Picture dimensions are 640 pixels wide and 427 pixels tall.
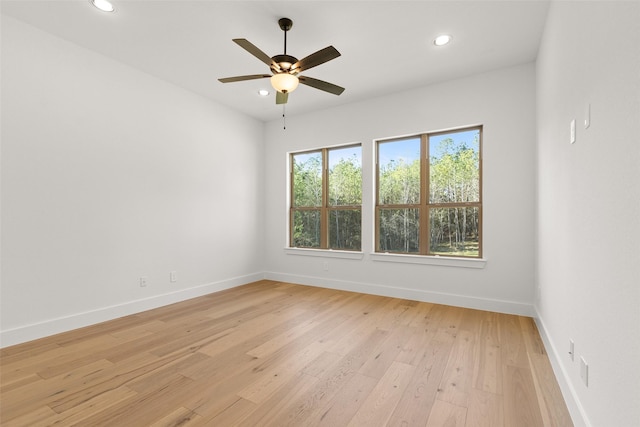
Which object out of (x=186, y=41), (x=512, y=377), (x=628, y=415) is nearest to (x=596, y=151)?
(x=628, y=415)

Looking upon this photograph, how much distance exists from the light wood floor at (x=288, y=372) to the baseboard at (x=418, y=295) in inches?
7.2

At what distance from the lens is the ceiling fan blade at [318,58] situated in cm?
230

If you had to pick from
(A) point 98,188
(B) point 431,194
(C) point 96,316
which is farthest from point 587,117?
(C) point 96,316

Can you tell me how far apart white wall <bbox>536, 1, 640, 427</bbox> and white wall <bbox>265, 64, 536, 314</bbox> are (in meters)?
1.18

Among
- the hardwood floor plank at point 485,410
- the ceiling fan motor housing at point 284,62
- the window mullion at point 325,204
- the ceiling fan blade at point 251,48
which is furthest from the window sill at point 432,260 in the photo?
the ceiling fan blade at point 251,48

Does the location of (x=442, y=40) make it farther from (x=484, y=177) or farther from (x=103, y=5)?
(x=103, y=5)

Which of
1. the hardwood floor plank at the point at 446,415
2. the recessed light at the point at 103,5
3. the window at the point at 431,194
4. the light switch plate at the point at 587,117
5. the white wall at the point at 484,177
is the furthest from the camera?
the window at the point at 431,194

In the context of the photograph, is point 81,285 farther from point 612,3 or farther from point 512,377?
point 612,3

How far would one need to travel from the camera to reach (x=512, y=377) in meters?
2.08

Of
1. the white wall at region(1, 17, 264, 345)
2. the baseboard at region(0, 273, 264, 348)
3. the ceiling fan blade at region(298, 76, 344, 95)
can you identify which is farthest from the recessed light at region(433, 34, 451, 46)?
the baseboard at region(0, 273, 264, 348)

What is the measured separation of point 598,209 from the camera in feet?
4.39

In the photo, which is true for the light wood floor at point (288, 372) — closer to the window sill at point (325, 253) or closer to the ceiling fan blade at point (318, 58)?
the window sill at point (325, 253)

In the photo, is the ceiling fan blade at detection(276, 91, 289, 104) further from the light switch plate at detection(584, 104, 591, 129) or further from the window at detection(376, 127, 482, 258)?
the light switch plate at detection(584, 104, 591, 129)

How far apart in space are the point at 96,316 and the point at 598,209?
4287 mm
